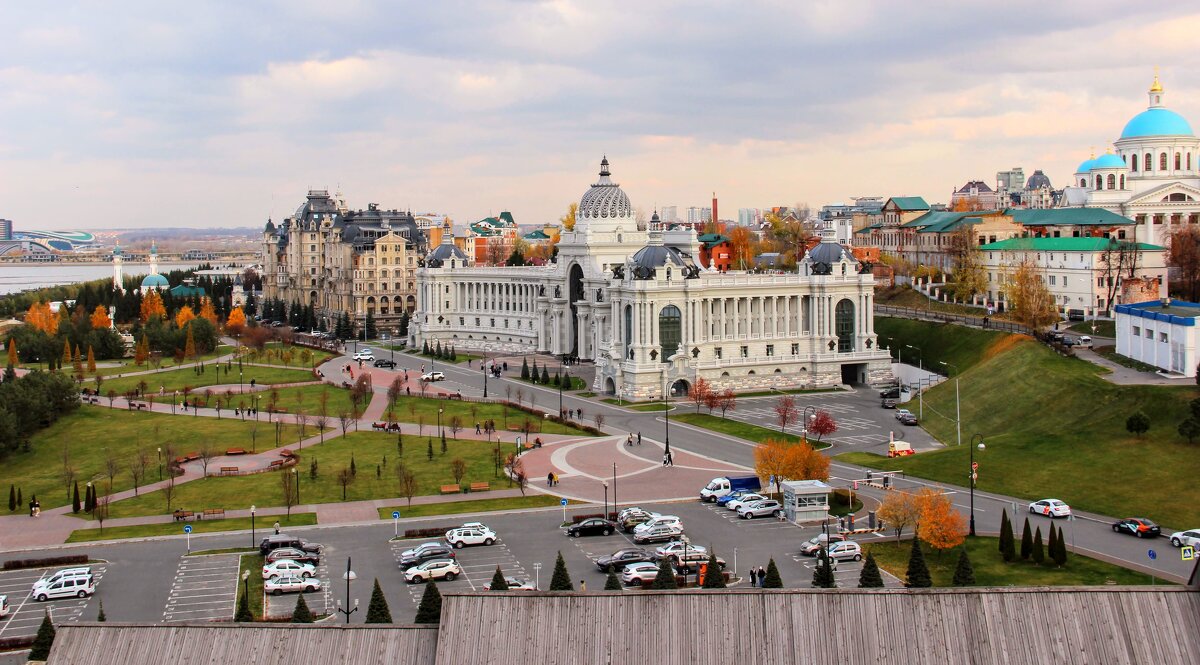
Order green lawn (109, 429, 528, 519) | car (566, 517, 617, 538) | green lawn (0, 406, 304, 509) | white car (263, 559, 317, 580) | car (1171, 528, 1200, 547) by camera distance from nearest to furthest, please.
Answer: white car (263, 559, 317, 580) → car (1171, 528, 1200, 547) → car (566, 517, 617, 538) → green lawn (109, 429, 528, 519) → green lawn (0, 406, 304, 509)

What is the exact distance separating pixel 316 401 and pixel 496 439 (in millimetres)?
21840

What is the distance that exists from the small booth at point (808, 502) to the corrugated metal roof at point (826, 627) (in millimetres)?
27404

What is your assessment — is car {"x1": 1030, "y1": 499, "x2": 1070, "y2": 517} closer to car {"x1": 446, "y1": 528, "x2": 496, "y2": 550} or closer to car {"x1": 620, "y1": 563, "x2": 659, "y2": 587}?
car {"x1": 620, "y1": 563, "x2": 659, "y2": 587}

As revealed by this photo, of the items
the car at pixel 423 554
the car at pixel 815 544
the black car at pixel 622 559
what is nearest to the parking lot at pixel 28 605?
the car at pixel 423 554

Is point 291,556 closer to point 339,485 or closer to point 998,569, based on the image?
point 339,485

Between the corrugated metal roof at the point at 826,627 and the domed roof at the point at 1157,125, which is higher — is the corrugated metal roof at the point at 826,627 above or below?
below

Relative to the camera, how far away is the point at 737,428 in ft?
257

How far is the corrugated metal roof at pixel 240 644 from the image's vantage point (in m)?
26.7

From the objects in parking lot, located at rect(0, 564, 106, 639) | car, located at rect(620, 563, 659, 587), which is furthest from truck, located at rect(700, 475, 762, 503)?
parking lot, located at rect(0, 564, 106, 639)

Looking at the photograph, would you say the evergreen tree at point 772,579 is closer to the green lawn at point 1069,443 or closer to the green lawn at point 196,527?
the green lawn at point 1069,443

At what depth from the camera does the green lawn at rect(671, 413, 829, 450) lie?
73.6 metres

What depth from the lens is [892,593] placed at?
87.2ft

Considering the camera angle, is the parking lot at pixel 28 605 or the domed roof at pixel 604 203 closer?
the parking lot at pixel 28 605

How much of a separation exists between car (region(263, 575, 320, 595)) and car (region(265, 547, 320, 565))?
205cm
